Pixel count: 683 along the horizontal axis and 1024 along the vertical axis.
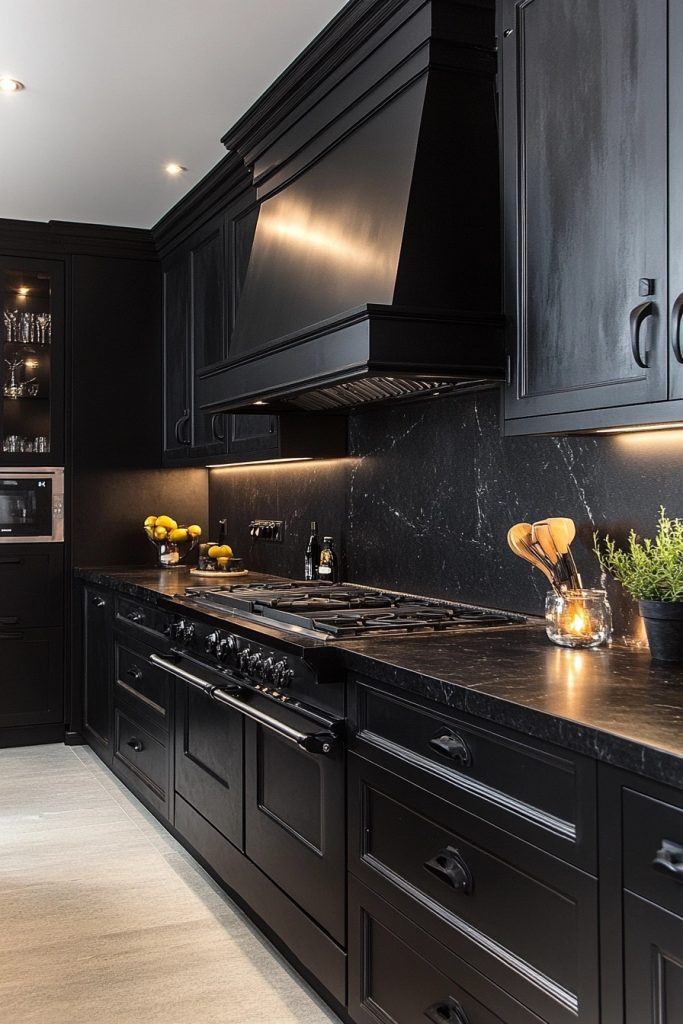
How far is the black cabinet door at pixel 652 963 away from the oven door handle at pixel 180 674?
1786 millimetres

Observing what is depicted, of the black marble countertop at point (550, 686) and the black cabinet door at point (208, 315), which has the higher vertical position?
the black cabinet door at point (208, 315)

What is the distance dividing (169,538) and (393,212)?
2759 mm

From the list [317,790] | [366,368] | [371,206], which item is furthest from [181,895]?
[371,206]

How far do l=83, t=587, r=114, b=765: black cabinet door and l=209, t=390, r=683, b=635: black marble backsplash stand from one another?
2.84ft

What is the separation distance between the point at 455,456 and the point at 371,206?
81cm

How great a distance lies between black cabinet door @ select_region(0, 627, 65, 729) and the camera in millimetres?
5055

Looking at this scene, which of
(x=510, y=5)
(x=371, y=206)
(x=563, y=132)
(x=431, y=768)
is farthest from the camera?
(x=371, y=206)

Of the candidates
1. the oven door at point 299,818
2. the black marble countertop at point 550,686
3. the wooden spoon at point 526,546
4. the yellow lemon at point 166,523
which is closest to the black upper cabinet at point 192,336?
the yellow lemon at point 166,523

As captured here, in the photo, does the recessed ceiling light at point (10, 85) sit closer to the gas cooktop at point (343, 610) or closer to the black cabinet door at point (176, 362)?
the black cabinet door at point (176, 362)

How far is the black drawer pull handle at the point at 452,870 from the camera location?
179 centimetres

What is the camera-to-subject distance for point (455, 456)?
3.14 metres

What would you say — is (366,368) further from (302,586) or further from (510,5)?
(302,586)

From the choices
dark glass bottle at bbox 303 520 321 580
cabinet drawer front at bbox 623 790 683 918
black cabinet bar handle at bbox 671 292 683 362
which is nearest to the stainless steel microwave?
dark glass bottle at bbox 303 520 321 580

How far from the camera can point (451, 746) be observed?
1820 millimetres
